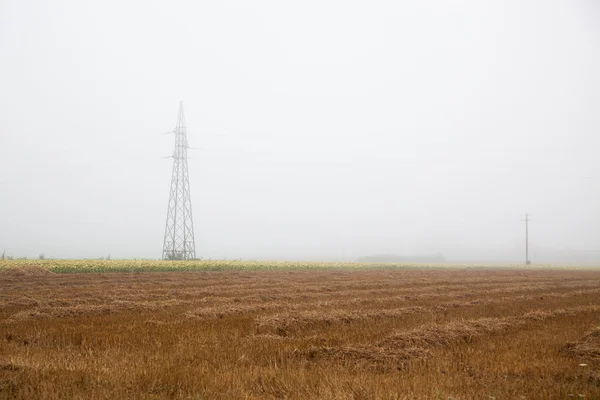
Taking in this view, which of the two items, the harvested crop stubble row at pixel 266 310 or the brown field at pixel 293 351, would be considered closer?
the brown field at pixel 293 351

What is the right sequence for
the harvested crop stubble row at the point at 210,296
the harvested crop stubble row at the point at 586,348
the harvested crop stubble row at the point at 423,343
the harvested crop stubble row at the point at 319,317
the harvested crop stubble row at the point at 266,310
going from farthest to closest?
the harvested crop stubble row at the point at 210,296
the harvested crop stubble row at the point at 266,310
the harvested crop stubble row at the point at 319,317
the harvested crop stubble row at the point at 586,348
the harvested crop stubble row at the point at 423,343

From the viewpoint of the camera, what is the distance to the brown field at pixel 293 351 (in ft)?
Answer: 19.5

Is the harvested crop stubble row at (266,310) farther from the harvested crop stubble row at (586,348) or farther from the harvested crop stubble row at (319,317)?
the harvested crop stubble row at (586,348)

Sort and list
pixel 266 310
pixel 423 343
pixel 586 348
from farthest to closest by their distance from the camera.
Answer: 1. pixel 266 310
2. pixel 423 343
3. pixel 586 348

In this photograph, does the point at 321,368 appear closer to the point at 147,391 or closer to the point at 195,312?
the point at 147,391

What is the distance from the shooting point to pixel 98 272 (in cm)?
3384

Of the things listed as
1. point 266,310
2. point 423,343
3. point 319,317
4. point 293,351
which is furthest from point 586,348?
point 266,310

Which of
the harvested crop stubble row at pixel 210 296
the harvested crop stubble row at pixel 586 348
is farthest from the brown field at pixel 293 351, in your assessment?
the harvested crop stubble row at pixel 210 296

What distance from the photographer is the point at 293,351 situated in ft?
27.3

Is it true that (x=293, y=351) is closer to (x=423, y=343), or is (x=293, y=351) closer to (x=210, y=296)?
(x=423, y=343)

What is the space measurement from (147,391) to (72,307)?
32.1ft

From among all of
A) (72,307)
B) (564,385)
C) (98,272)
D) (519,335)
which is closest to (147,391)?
(564,385)

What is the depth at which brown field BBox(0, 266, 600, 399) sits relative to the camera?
19.5ft

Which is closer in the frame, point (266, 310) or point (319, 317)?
point (319, 317)
